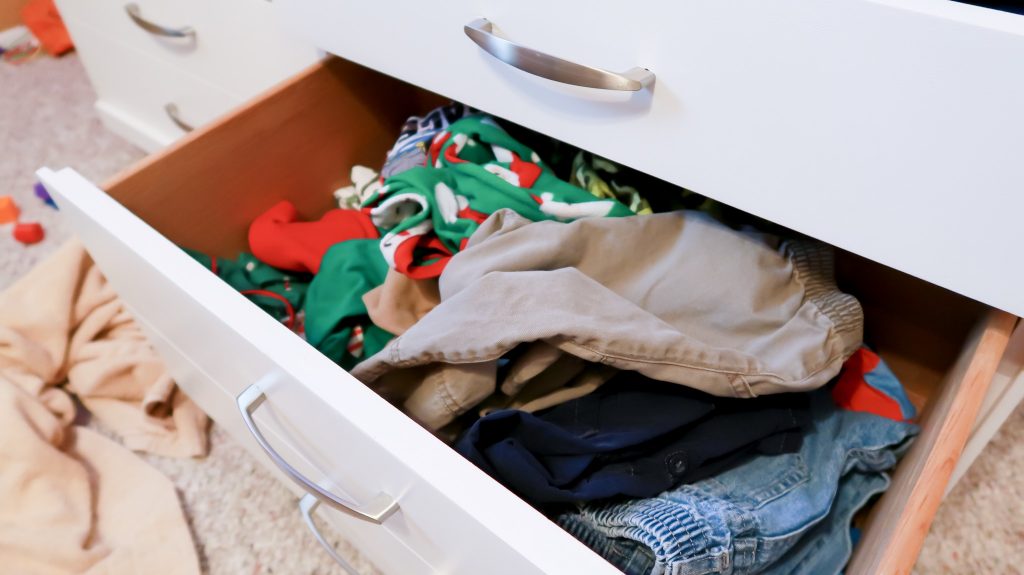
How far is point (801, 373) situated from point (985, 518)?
46 centimetres

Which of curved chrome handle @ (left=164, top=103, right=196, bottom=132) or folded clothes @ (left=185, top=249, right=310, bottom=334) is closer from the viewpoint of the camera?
folded clothes @ (left=185, top=249, right=310, bottom=334)

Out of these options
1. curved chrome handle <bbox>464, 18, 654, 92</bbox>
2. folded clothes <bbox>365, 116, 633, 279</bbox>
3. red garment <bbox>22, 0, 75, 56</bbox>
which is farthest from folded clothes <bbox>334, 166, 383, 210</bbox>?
red garment <bbox>22, 0, 75, 56</bbox>

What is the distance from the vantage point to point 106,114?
119 cm

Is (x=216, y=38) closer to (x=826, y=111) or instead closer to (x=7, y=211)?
(x=7, y=211)

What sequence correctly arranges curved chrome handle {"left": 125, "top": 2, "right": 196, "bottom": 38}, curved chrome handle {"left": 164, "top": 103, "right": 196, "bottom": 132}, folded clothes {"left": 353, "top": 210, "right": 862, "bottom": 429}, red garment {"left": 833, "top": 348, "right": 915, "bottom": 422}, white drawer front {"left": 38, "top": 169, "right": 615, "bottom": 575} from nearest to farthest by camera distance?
white drawer front {"left": 38, "top": 169, "right": 615, "bottom": 575} → folded clothes {"left": 353, "top": 210, "right": 862, "bottom": 429} → red garment {"left": 833, "top": 348, "right": 915, "bottom": 422} → curved chrome handle {"left": 125, "top": 2, "right": 196, "bottom": 38} → curved chrome handle {"left": 164, "top": 103, "right": 196, "bottom": 132}

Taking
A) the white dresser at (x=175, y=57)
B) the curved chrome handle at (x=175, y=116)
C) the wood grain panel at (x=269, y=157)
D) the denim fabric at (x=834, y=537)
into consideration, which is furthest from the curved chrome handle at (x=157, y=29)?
the denim fabric at (x=834, y=537)

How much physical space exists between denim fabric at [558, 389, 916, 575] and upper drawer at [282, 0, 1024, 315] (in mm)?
171

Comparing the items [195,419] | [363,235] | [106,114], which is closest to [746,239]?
[363,235]

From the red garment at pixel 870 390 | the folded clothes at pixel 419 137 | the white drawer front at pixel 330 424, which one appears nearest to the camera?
the white drawer front at pixel 330 424

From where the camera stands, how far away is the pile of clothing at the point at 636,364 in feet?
1.44

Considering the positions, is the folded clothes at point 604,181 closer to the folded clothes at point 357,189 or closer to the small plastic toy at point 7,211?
the folded clothes at point 357,189

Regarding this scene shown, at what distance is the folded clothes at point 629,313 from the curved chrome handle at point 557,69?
114mm

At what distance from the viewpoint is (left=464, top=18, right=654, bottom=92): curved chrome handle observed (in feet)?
1.40

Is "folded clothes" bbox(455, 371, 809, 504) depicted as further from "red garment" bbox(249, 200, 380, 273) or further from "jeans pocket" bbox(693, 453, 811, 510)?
"red garment" bbox(249, 200, 380, 273)
